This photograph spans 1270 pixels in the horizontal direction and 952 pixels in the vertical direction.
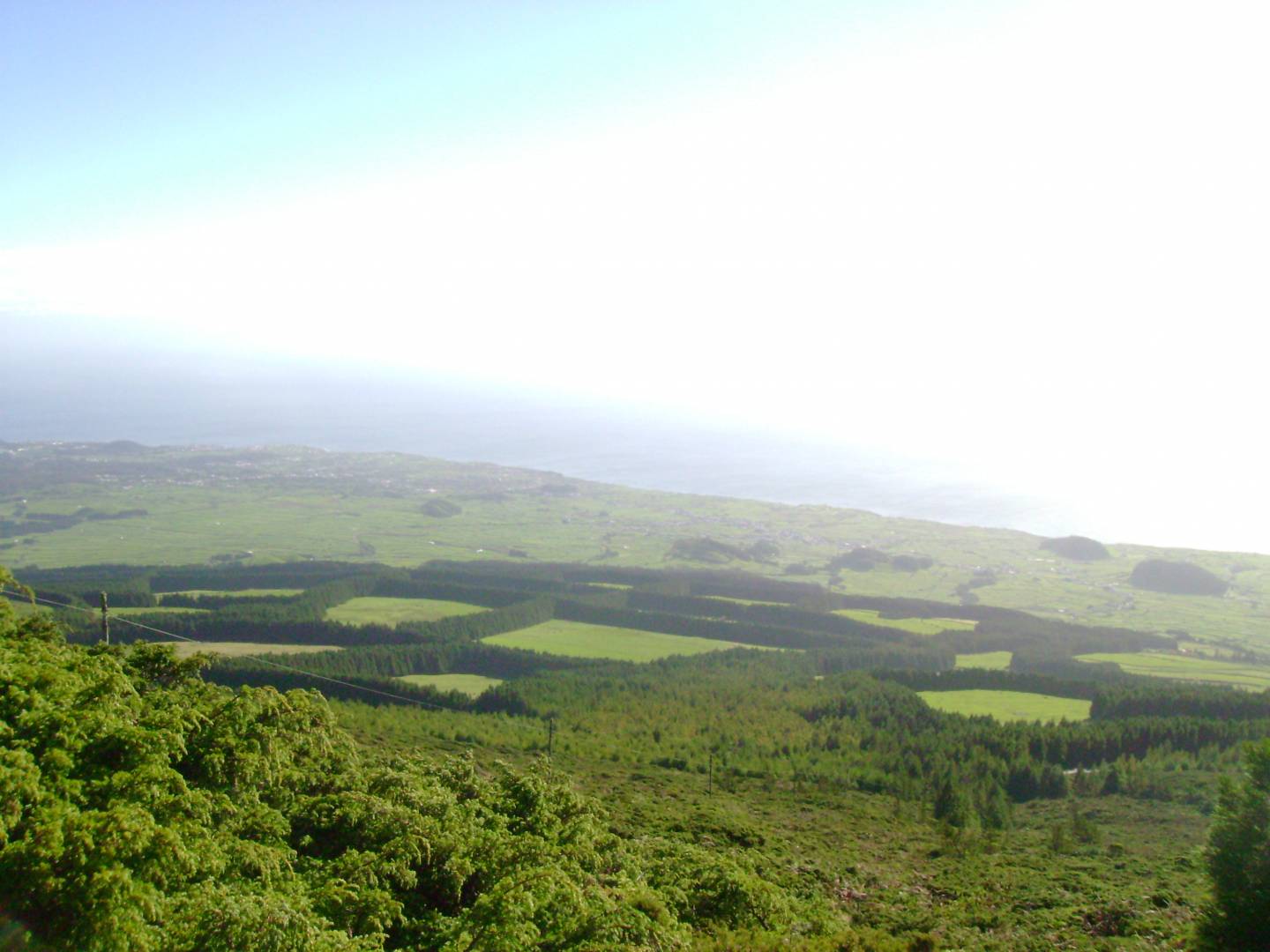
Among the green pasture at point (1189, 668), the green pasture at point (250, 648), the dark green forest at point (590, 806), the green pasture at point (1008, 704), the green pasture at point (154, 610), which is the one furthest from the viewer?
the green pasture at point (1189, 668)

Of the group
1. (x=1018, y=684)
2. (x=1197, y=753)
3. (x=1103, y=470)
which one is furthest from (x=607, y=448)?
(x=1197, y=753)

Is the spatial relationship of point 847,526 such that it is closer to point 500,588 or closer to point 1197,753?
point 500,588

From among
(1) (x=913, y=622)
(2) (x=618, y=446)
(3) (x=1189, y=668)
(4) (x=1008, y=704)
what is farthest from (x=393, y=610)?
(2) (x=618, y=446)

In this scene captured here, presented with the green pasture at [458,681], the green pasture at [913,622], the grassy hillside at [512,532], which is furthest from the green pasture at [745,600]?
the green pasture at [458,681]

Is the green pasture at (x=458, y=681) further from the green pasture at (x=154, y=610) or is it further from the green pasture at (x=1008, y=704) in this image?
the green pasture at (x=1008, y=704)

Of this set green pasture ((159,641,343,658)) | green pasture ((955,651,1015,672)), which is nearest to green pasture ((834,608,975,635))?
green pasture ((955,651,1015,672))

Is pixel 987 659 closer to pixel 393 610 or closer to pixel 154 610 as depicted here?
pixel 393 610

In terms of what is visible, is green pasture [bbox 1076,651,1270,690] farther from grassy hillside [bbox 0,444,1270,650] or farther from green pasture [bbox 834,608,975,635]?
green pasture [bbox 834,608,975,635]
